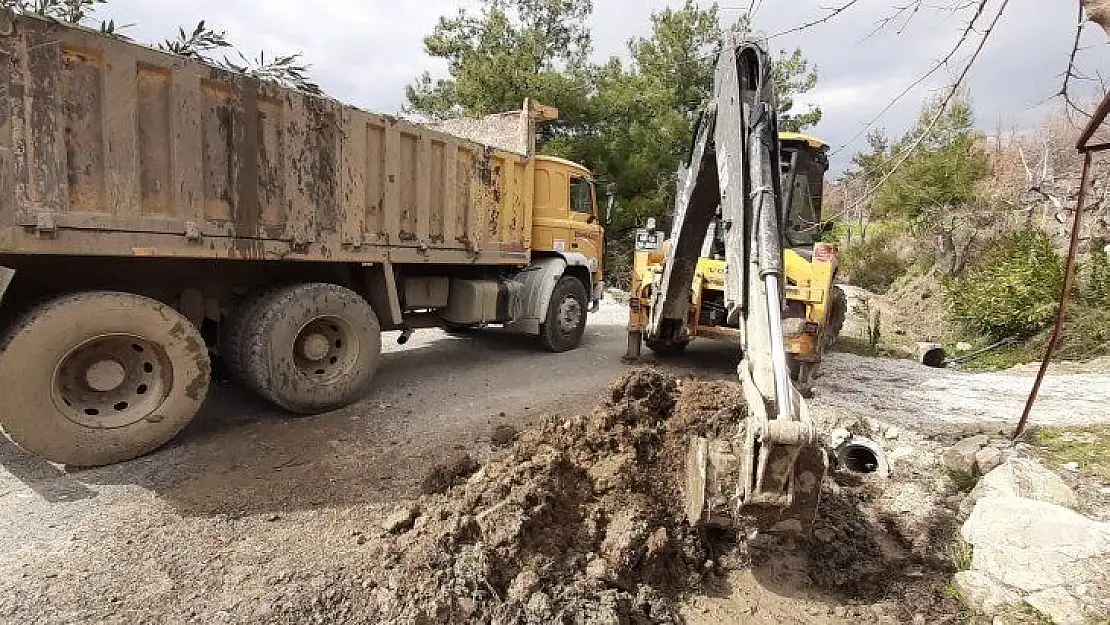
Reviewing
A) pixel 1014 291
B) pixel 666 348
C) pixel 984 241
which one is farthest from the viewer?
pixel 984 241

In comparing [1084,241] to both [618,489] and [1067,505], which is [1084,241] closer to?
[1067,505]

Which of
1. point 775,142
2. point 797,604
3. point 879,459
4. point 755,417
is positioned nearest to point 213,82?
point 775,142

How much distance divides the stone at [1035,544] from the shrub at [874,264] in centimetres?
1316

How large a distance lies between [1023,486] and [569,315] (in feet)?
17.4

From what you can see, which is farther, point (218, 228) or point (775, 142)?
point (218, 228)

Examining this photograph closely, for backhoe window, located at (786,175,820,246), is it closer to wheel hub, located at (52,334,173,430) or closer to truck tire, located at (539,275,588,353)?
truck tire, located at (539,275,588,353)

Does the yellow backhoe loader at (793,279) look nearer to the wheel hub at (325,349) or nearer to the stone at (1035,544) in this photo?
the stone at (1035,544)

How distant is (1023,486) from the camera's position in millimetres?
3473

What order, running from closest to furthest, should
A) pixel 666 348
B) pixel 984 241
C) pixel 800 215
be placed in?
pixel 800 215 → pixel 666 348 → pixel 984 241

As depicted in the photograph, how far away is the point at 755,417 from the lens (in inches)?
92.1

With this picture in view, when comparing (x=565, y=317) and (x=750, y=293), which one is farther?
(x=565, y=317)

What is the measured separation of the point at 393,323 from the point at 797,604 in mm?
4196

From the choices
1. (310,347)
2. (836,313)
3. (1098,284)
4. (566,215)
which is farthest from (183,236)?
(1098,284)

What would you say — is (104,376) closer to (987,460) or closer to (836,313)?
(987,460)
